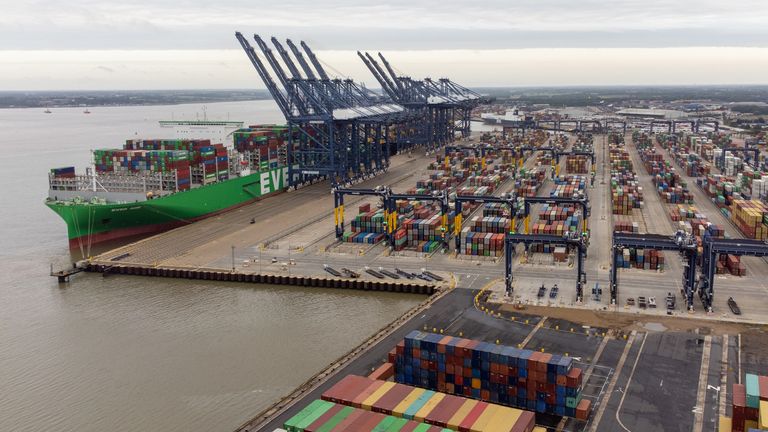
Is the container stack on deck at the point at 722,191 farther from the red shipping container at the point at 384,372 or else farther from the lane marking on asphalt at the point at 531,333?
the red shipping container at the point at 384,372

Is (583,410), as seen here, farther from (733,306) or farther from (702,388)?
(733,306)

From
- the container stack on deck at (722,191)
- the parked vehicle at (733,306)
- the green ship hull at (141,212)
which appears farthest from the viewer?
the container stack on deck at (722,191)

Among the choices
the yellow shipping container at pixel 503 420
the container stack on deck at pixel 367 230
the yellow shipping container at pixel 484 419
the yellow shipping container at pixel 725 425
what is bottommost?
the yellow shipping container at pixel 725 425

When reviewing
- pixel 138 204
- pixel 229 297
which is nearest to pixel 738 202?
pixel 229 297

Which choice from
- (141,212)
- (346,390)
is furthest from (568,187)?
(346,390)

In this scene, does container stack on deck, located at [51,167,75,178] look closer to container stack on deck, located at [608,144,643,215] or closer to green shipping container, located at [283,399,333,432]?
green shipping container, located at [283,399,333,432]

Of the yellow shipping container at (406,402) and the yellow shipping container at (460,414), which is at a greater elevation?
the yellow shipping container at (406,402)

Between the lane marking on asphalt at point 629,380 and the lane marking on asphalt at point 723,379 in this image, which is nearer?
the lane marking on asphalt at point 629,380

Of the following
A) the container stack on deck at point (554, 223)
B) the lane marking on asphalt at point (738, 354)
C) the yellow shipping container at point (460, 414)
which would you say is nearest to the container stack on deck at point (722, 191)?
the container stack on deck at point (554, 223)

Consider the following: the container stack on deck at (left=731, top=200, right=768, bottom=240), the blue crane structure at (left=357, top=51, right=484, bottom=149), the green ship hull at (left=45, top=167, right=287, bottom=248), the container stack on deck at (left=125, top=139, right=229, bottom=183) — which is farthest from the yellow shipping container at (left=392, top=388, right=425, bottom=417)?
the blue crane structure at (left=357, top=51, right=484, bottom=149)
